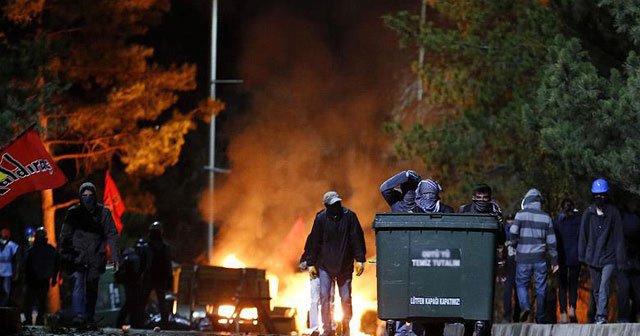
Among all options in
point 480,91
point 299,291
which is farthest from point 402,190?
point 299,291

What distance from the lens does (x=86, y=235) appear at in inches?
683

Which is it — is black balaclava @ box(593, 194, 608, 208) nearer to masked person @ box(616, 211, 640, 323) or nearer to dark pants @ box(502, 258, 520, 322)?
masked person @ box(616, 211, 640, 323)

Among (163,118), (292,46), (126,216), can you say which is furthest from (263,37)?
(126,216)

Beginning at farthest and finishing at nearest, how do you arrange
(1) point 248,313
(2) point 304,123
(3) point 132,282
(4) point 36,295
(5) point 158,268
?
(2) point 304,123, (1) point 248,313, (4) point 36,295, (3) point 132,282, (5) point 158,268

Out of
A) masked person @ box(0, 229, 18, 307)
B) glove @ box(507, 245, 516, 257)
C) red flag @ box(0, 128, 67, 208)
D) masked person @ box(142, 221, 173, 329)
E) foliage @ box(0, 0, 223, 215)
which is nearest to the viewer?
glove @ box(507, 245, 516, 257)

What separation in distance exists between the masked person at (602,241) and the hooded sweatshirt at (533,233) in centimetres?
50

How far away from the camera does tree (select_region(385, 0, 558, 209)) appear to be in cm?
2694

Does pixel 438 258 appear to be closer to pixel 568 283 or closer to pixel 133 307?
pixel 568 283

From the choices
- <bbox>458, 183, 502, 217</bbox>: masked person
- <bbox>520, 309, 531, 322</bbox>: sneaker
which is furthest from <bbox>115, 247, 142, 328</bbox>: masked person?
<bbox>458, 183, 502, 217</bbox>: masked person

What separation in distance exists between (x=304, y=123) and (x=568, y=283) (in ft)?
96.9

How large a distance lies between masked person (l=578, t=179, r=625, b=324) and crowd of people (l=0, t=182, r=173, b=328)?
5.71 m

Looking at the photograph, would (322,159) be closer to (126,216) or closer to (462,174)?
(126,216)

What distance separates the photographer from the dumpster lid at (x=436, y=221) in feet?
42.2

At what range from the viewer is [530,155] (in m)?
27.6
